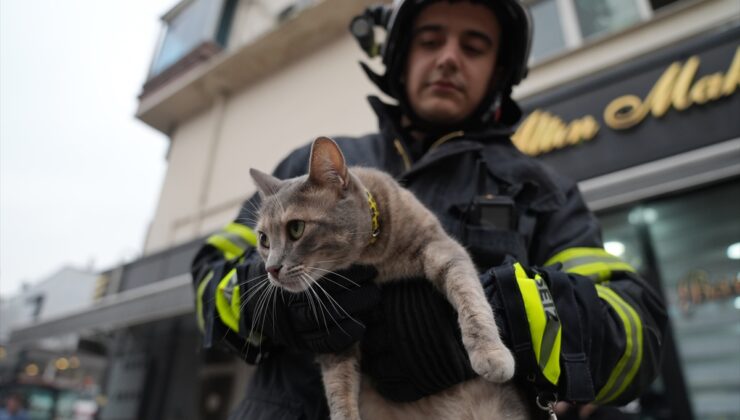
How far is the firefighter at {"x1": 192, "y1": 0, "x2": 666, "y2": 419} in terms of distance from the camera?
1.41 meters

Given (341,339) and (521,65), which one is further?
(521,65)

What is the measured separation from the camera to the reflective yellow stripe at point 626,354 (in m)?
1.47

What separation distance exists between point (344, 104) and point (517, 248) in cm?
737

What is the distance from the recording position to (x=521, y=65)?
2494 mm

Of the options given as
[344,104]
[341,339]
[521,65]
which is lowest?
[341,339]

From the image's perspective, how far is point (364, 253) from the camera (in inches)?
66.2

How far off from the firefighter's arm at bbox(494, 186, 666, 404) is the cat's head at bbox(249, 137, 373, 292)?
57cm

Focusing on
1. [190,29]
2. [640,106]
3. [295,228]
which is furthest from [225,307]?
[190,29]

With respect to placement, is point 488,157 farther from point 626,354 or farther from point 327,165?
point 626,354

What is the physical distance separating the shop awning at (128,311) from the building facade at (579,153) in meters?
0.04

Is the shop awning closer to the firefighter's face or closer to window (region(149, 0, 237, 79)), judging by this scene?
the firefighter's face

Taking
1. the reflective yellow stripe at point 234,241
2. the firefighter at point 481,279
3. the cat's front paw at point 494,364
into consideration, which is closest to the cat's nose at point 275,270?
the firefighter at point 481,279

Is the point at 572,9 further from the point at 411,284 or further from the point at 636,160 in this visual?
the point at 411,284

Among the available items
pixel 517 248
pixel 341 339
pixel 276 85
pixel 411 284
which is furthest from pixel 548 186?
pixel 276 85
